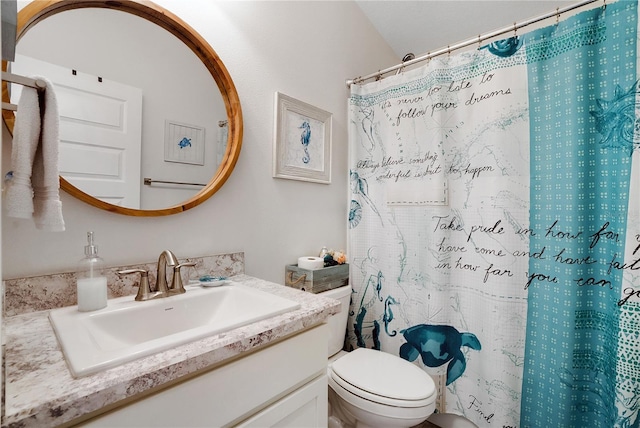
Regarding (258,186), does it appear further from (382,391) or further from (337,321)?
(382,391)

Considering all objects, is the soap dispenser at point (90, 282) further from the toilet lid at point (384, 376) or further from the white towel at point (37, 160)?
the toilet lid at point (384, 376)

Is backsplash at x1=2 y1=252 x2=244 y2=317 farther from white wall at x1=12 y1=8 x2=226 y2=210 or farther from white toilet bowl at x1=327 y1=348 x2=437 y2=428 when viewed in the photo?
white toilet bowl at x1=327 y1=348 x2=437 y2=428

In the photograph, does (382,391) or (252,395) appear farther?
(382,391)

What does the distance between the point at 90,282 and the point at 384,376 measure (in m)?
1.12

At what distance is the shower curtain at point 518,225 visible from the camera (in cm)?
112

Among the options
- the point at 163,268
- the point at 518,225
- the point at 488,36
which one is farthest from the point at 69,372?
the point at 488,36

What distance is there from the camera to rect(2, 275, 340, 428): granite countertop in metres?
0.51

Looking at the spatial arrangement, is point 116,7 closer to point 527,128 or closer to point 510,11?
point 527,128

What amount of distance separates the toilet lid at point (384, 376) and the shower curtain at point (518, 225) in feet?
0.91

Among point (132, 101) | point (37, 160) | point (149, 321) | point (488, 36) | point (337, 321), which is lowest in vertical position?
point (337, 321)

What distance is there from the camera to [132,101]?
3.55 ft

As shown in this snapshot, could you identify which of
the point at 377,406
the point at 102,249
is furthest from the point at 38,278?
the point at 377,406

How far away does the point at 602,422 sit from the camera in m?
1.16

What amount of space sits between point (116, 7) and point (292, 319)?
46.1 inches
